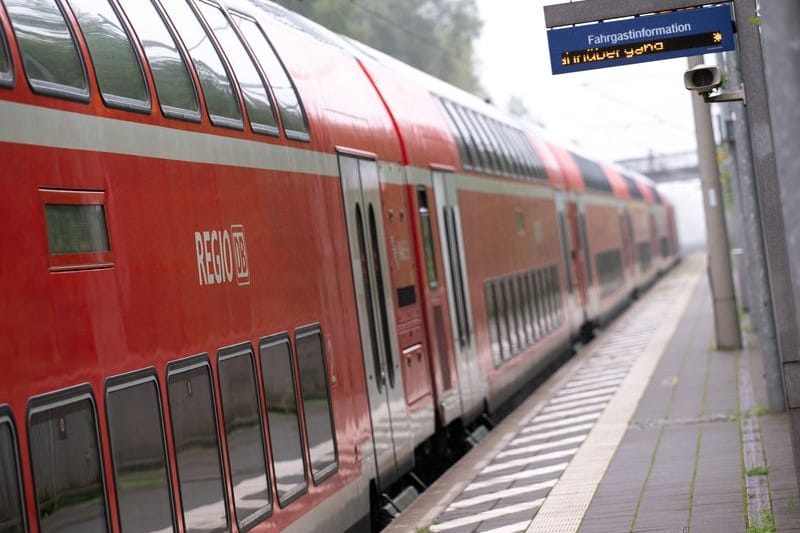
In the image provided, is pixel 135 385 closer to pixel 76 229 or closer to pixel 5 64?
pixel 76 229

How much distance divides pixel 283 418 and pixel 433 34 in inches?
3222

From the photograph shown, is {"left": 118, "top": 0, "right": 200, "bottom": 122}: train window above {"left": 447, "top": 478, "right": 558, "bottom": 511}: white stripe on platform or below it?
above

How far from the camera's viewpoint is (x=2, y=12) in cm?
520

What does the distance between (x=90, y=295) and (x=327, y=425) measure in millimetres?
3599

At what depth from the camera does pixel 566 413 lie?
16266 millimetres

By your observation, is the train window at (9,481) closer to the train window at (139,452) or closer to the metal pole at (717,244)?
the train window at (139,452)

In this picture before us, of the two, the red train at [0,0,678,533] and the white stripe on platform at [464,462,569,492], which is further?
the white stripe on platform at [464,462,569,492]

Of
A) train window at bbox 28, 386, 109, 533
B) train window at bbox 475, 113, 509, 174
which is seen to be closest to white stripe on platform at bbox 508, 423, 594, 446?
train window at bbox 475, 113, 509, 174

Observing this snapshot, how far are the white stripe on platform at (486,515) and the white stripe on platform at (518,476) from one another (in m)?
1.24

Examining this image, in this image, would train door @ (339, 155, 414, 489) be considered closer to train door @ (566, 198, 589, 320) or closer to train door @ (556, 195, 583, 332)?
train door @ (556, 195, 583, 332)

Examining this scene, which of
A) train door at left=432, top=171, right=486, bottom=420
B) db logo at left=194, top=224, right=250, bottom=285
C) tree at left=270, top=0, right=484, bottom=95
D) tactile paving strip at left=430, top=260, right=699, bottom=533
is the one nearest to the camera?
db logo at left=194, top=224, right=250, bottom=285

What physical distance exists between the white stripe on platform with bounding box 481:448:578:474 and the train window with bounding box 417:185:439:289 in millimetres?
1765

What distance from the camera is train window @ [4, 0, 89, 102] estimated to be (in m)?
5.31

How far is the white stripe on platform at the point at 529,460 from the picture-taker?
12617 mm
